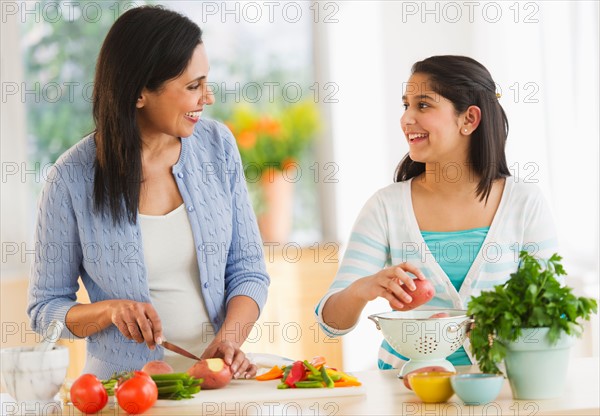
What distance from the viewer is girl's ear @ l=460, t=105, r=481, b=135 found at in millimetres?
2277

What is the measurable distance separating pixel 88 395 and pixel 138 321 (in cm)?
23

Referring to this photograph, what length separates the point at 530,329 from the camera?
5.41ft

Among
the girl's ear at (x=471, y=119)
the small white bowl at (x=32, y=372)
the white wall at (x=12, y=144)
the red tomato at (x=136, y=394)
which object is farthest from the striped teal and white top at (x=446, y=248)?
the white wall at (x=12, y=144)

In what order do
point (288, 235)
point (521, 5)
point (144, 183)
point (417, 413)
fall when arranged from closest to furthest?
point (417, 413), point (144, 183), point (521, 5), point (288, 235)

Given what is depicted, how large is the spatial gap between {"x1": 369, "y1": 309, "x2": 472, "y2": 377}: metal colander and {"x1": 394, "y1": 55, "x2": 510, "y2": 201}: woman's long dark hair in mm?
521

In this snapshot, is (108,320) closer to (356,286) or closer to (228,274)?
(228,274)

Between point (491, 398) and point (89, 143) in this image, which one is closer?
point (491, 398)

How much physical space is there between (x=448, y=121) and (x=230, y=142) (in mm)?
582

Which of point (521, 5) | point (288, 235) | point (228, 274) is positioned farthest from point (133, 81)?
point (288, 235)

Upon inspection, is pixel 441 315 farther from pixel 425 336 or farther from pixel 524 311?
pixel 524 311

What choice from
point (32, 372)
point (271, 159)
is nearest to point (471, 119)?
point (32, 372)

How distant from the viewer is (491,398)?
1.64 m

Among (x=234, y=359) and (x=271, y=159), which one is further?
(x=271, y=159)

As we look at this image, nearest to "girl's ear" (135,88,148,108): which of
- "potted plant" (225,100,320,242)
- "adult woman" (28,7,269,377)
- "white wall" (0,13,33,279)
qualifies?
"adult woman" (28,7,269,377)
